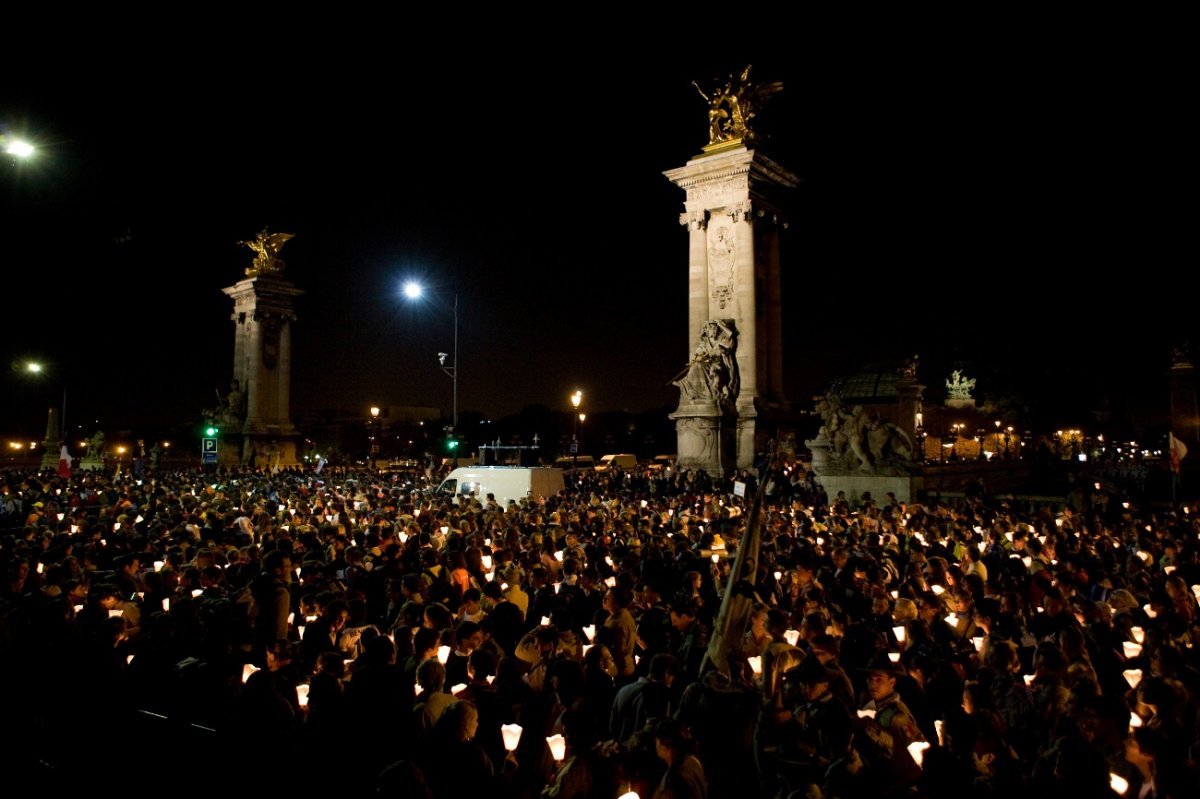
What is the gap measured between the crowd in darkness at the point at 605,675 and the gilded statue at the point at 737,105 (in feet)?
86.1

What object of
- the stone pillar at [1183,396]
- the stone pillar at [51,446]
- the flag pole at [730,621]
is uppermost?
the stone pillar at [1183,396]

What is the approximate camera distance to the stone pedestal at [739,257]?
33250 mm

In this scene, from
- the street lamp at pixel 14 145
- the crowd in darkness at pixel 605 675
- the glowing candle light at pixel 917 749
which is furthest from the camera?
the street lamp at pixel 14 145

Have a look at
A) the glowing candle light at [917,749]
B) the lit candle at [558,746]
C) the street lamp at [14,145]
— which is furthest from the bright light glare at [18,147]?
the glowing candle light at [917,749]

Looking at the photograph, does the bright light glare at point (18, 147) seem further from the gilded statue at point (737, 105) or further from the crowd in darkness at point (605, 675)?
the gilded statue at point (737, 105)

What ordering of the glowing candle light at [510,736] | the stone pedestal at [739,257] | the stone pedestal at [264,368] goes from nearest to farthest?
the glowing candle light at [510,736] < the stone pedestal at [739,257] < the stone pedestal at [264,368]

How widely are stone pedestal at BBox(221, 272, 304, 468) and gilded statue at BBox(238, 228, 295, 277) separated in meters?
0.51

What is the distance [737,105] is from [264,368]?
37.6 metres

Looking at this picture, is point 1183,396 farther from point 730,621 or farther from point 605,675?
point 605,675

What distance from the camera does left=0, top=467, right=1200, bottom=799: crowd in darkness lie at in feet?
14.5

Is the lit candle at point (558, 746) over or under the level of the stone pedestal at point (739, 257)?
under

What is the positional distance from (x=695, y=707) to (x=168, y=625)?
4.94 m

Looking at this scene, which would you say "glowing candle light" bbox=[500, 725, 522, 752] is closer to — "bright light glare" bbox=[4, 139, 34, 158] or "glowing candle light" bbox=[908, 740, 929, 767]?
"glowing candle light" bbox=[908, 740, 929, 767]

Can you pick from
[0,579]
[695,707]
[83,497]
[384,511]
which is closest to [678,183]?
[384,511]
